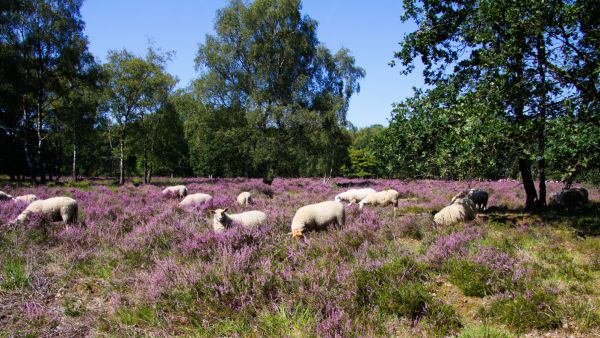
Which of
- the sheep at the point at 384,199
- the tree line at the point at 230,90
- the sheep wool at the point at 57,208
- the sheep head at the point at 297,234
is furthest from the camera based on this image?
the tree line at the point at 230,90

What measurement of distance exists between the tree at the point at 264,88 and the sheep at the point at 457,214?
16.6 meters

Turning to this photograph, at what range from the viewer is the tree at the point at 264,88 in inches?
919

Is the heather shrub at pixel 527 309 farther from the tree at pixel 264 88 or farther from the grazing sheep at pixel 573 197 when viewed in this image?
the tree at pixel 264 88

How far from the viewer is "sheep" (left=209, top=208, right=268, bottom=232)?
620 centimetres

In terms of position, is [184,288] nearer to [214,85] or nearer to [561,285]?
[561,285]

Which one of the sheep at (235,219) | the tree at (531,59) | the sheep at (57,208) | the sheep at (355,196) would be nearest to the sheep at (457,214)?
the tree at (531,59)

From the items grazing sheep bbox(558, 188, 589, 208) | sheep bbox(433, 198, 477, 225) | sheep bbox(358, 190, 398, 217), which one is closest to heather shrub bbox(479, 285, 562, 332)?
sheep bbox(433, 198, 477, 225)

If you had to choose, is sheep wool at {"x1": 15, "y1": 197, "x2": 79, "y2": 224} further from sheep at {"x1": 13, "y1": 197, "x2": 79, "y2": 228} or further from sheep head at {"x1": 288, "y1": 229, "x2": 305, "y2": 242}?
sheep head at {"x1": 288, "y1": 229, "x2": 305, "y2": 242}

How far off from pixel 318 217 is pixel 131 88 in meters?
25.3

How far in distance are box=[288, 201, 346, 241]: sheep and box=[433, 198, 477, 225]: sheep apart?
115 inches

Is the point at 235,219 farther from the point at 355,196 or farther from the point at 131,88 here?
the point at 131,88

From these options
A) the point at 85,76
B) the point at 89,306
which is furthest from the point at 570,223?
the point at 85,76

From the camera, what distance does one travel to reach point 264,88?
2423 centimetres

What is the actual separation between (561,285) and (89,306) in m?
6.40
